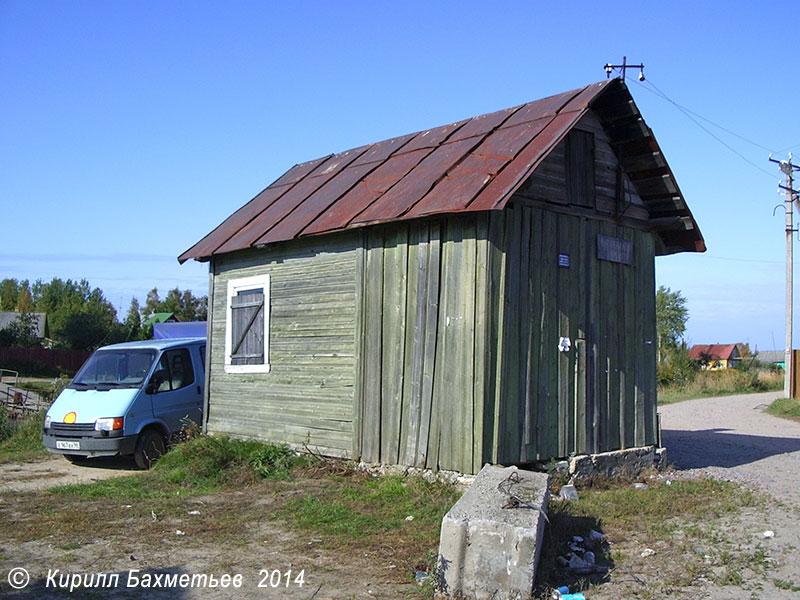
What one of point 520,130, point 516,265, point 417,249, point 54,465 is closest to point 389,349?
point 417,249

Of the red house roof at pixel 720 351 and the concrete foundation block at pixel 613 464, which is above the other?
the red house roof at pixel 720 351

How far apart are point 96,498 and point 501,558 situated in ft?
18.2

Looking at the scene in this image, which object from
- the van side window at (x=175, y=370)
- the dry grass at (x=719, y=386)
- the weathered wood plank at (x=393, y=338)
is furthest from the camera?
the dry grass at (x=719, y=386)

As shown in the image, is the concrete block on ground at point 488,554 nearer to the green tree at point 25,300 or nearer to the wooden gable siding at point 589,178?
the wooden gable siding at point 589,178

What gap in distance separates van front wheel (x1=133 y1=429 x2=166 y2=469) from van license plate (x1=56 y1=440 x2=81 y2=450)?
0.83 meters

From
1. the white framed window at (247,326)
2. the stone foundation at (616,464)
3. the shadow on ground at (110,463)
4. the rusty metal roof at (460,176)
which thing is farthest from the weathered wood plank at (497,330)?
the shadow on ground at (110,463)

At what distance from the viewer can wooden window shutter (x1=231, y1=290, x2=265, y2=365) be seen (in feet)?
38.0

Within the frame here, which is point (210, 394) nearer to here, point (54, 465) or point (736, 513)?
point (54, 465)

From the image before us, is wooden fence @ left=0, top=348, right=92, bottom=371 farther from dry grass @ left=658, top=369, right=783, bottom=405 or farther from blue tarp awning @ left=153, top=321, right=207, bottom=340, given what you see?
dry grass @ left=658, top=369, right=783, bottom=405

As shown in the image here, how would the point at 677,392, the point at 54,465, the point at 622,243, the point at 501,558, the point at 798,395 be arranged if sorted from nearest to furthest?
the point at 501,558 < the point at 622,243 < the point at 54,465 < the point at 798,395 < the point at 677,392

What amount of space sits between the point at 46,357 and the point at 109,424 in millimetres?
41008

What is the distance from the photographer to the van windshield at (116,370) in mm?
12039

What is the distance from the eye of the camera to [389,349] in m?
9.46

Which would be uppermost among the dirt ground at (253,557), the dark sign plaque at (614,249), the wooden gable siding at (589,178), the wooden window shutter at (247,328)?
the wooden gable siding at (589,178)
